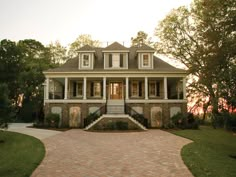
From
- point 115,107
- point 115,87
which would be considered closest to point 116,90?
point 115,87

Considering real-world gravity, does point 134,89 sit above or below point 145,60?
below

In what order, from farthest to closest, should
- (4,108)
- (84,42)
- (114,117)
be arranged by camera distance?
(84,42), (114,117), (4,108)

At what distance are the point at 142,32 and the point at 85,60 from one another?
44.9ft

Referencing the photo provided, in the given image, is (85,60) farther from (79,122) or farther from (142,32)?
(142,32)

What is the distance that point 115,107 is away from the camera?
23656 mm

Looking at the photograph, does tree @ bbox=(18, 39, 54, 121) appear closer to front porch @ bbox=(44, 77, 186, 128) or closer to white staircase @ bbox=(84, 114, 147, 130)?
front porch @ bbox=(44, 77, 186, 128)

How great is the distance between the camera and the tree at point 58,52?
1617 inches

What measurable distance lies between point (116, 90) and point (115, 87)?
0.37 metres

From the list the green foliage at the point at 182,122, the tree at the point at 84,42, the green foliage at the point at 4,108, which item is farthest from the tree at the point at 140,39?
the green foliage at the point at 4,108

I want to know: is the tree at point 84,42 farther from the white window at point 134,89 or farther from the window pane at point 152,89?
the window pane at point 152,89

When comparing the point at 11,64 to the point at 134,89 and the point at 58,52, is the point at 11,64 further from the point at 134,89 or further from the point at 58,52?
the point at 134,89

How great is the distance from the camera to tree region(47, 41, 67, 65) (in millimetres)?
41062

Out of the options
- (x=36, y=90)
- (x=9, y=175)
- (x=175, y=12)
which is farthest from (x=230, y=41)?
(x=36, y=90)

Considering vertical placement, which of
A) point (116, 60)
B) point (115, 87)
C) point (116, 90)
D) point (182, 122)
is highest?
point (116, 60)
